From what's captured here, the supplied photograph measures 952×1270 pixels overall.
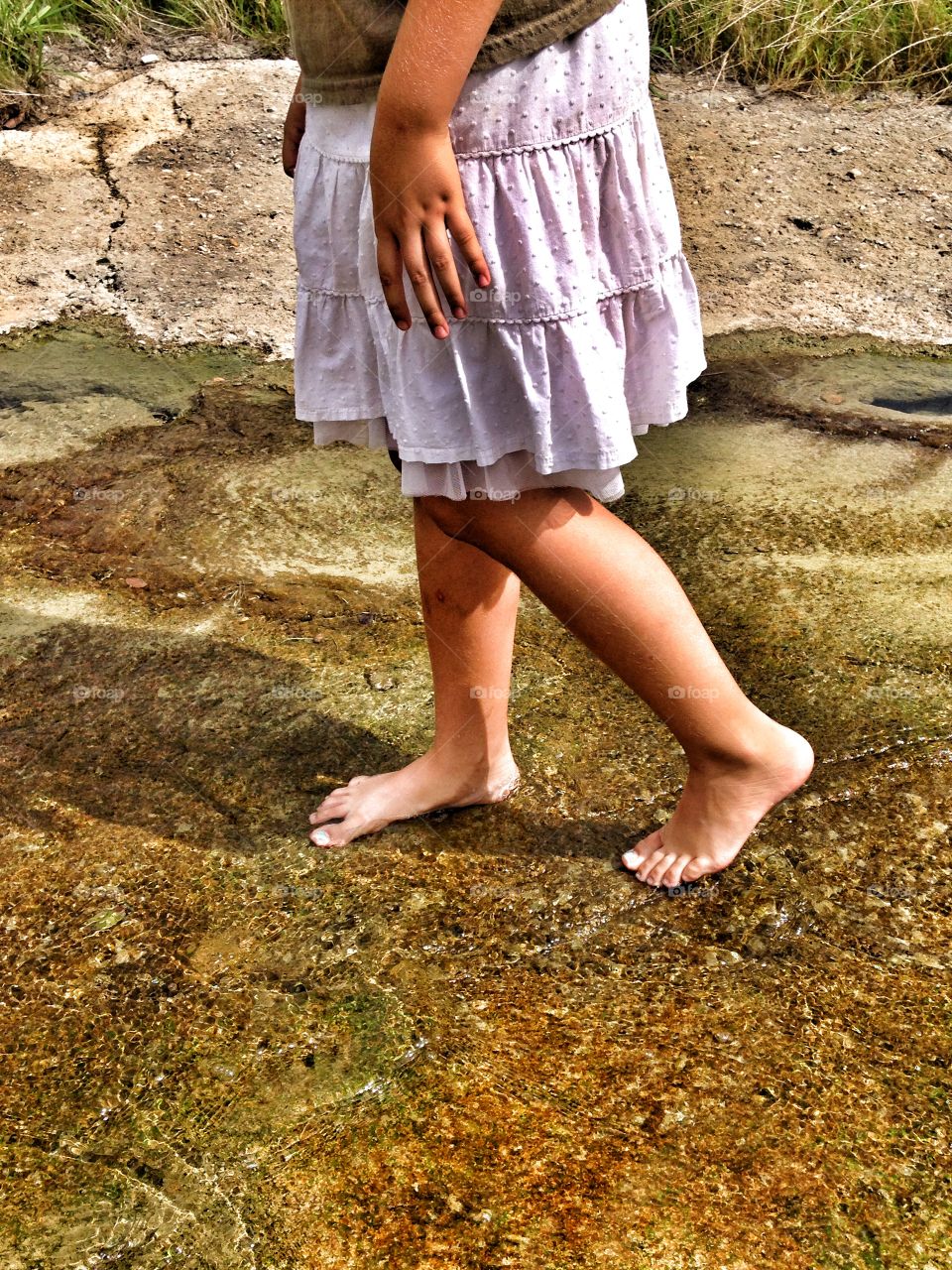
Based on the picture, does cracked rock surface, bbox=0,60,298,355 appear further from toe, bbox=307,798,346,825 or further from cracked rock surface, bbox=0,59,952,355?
toe, bbox=307,798,346,825

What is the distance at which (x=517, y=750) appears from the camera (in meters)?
1.96

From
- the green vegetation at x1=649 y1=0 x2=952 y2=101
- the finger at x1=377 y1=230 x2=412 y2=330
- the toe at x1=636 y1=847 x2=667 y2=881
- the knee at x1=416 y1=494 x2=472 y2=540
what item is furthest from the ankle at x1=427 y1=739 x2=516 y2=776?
the green vegetation at x1=649 y1=0 x2=952 y2=101

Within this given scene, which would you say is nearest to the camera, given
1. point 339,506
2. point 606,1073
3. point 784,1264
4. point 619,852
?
point 784,1264

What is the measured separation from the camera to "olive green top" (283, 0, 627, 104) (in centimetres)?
125

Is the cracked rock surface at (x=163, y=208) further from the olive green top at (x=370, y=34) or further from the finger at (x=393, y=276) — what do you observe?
the finger at (x=393, y=276)

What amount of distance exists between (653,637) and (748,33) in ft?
11.3

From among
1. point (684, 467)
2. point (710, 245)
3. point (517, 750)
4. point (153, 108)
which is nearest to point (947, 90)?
point (710, 245)

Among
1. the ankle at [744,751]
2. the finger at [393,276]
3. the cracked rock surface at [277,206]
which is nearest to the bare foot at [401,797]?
the ankle at [744,751]

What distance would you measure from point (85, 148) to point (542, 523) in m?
3.05

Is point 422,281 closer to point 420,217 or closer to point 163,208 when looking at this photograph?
point 420,217

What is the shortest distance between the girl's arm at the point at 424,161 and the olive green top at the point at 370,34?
0.07 meters

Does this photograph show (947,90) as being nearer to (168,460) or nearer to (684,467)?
(684,467)

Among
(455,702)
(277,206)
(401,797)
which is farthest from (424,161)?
(277,206)

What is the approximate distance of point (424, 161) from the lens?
122 centimetres
